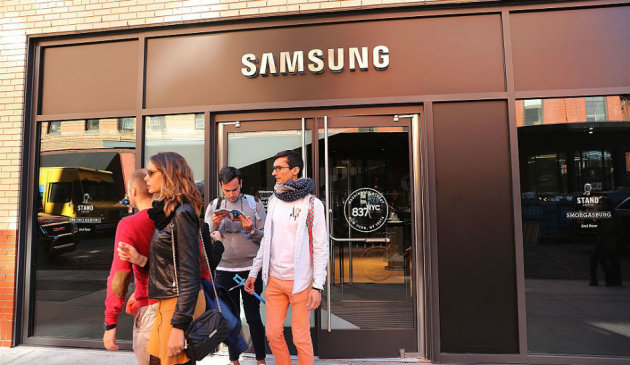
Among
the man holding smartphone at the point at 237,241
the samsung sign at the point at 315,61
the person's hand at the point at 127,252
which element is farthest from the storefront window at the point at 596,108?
the person's hand at the point at 127,252

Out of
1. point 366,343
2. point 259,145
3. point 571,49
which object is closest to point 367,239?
point 366,343

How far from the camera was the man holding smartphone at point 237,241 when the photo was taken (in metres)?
3.12

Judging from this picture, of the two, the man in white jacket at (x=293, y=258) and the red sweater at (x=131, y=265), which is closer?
the red sweater at (x=131, y=265)

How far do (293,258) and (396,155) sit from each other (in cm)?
173

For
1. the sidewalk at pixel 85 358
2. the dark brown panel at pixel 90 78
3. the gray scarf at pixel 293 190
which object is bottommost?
the sidewalk at pixel 85 358

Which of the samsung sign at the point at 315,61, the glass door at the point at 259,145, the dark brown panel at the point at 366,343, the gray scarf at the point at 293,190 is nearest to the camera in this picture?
the gray scarf at the point at 293,190

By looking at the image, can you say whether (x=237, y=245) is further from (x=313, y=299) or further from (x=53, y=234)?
(x=53, y=234)

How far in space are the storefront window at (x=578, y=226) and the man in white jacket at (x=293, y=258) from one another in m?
2.28

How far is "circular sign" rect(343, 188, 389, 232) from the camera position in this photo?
364 centimetres

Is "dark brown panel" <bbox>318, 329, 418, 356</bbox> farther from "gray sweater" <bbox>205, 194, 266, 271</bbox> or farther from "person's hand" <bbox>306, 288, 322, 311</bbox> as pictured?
"person's hand" <bbox>306, 288, 322, 311</bbox>

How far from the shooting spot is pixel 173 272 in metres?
1.72

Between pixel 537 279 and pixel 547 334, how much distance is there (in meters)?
0.54

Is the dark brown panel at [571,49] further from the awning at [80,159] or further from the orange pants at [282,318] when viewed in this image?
the awning at [80,159]

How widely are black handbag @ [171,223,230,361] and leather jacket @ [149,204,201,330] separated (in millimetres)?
30
